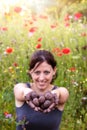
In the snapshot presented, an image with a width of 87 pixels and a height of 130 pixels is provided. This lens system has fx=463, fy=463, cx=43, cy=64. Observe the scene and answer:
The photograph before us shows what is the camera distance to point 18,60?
489 centimetres

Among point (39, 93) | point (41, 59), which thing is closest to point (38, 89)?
point (39, 93)

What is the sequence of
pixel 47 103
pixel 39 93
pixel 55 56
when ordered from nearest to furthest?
1. pixel 47 103
2. pixel 39 93
3. pixel 55 56

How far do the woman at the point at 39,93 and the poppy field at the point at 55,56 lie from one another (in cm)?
11

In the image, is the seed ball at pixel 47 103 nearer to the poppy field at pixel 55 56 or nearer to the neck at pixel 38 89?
the neck at pixel 38 89

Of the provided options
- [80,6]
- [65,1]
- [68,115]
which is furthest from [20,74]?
[65,1]

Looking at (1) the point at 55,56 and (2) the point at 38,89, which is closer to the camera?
(2) the point at 38,89

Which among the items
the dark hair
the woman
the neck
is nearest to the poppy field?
the woman

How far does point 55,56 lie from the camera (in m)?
5.00

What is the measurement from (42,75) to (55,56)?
2.00m

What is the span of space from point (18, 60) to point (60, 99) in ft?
6.18

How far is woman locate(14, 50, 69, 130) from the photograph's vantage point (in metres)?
3.02

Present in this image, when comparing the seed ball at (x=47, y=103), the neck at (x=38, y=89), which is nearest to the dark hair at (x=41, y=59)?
the neck at (x=38, y=89)

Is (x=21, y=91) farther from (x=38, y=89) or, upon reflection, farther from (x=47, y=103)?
(x=47, y=103)

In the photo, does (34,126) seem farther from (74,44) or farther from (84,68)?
(74,44)
